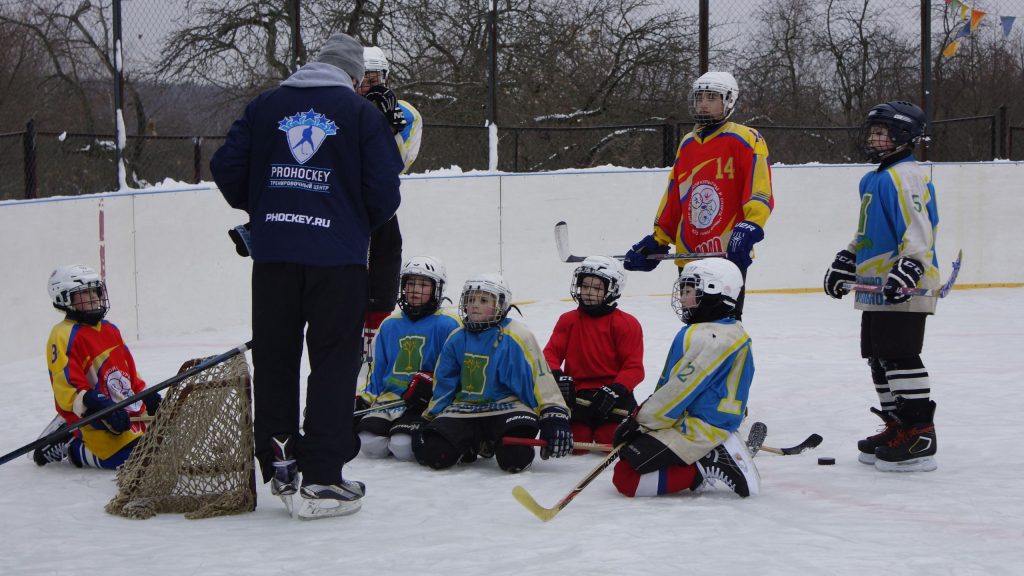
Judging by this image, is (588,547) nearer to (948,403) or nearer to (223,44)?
(948,403)

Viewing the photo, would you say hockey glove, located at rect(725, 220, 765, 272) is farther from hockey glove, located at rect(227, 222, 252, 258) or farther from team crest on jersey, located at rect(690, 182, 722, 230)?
hockey glove, located at rect(227, 222, 252, 258)

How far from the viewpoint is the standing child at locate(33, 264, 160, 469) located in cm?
413

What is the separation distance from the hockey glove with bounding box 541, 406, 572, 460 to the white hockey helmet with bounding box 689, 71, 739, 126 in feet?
4.66

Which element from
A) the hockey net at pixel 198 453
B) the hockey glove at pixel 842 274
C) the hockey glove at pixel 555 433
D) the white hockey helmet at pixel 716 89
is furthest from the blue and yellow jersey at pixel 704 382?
the white hockey helmet at pixel 716 89

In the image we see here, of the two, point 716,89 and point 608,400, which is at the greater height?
point 716,89

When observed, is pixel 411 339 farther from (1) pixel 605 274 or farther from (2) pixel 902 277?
(2) pixel 902 277

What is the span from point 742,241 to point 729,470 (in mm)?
1079

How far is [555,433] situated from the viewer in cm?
405

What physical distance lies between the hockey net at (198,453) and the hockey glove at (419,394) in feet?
3.14

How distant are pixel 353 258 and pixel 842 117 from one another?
864 cm

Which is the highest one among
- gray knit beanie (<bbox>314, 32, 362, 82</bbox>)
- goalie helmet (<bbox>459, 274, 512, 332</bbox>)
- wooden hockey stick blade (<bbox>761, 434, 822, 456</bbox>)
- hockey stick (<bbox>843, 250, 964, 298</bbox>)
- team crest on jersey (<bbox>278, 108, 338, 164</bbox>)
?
gray knit beanie (<bbox>314, 32, 362, 82</bbox>)

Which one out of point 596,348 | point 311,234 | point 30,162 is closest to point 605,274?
point 596,348

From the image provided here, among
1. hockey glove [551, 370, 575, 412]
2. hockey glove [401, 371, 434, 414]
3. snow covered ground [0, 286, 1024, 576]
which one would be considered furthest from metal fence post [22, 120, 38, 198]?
hockey glove [551, 370, 575, 412]

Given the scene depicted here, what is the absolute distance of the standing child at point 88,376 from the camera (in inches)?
163
